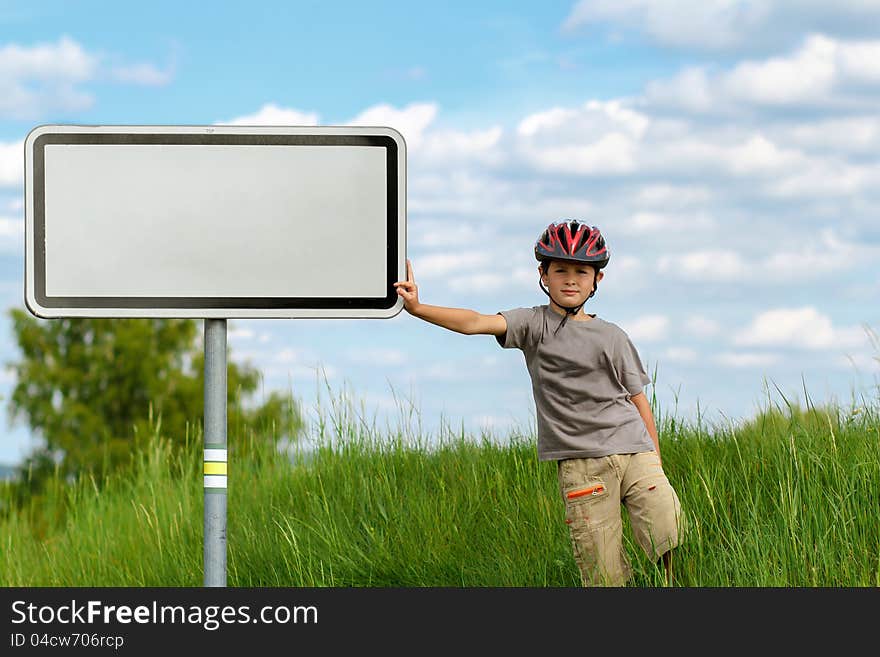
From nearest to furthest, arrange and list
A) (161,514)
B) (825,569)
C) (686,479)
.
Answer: (825,569) → (686,479) → (161,514)

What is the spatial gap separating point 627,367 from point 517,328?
2.07ft

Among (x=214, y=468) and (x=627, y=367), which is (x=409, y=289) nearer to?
(x=214, y=468)

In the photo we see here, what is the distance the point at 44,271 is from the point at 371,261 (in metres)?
1.20

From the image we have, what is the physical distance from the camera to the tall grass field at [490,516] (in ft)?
16.8

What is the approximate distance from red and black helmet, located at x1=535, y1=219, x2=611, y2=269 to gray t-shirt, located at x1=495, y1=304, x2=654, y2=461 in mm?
311

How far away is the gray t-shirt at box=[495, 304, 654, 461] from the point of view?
4.99 meters

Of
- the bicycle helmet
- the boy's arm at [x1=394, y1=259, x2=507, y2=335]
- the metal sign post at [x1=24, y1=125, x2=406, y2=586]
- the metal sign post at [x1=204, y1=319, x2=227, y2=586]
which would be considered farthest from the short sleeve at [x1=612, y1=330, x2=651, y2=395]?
the metal sign post at [x1=204, y1=319, x2=227, y2=586]

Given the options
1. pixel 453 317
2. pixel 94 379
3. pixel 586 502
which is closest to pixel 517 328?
pixel 453 317

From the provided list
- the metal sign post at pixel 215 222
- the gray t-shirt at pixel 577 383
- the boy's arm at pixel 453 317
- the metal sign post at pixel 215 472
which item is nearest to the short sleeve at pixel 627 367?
the gray t-shirt at pixel 577 383

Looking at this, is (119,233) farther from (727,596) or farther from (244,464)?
(244,464)

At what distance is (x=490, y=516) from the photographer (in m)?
6.05

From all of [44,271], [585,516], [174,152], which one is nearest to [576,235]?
[585,516]

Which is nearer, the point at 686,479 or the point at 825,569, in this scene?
the point at 825,569

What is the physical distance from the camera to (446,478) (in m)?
6.83
